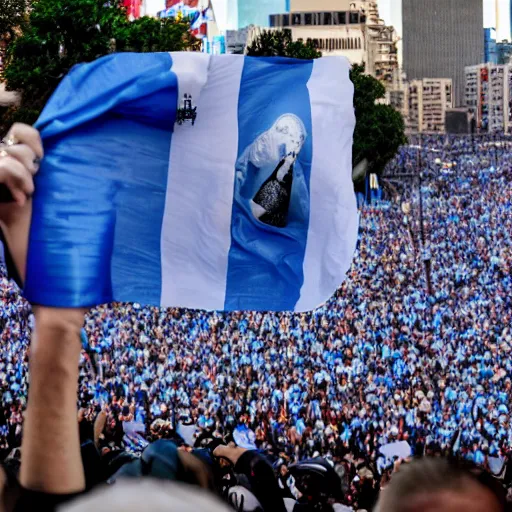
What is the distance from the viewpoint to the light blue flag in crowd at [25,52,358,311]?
22.1 ft

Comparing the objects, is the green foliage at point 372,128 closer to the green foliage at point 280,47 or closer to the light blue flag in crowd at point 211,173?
the green foliage at point 280,47

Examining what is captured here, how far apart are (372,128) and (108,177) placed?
157ft

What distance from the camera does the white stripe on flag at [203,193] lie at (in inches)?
279

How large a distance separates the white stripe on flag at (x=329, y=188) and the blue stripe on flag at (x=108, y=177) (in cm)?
A: 87

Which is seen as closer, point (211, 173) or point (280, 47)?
point (211, 173)

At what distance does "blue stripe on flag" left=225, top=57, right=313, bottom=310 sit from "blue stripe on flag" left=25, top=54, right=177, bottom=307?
1.52 feet

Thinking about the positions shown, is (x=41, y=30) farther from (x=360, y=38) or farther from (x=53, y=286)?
(x=360, y=38)

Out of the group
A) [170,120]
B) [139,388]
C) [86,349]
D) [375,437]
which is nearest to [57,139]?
[170,120]

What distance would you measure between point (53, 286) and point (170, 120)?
99.5 inches

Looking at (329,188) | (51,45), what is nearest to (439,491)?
(329,188)

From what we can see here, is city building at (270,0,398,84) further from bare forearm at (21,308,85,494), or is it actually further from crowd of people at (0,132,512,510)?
bare forearm at (21,308,85,494)

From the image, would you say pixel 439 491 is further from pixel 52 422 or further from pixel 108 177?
pixel 108 177

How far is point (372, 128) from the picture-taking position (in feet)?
178

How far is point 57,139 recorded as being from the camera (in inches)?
259
